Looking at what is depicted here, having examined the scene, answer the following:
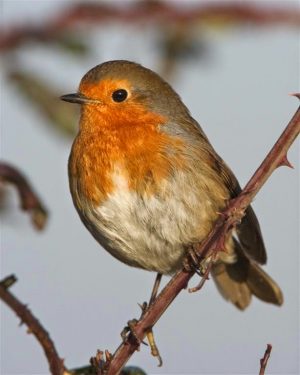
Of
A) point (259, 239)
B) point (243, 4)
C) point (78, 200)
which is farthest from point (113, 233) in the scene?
point (243, 4)

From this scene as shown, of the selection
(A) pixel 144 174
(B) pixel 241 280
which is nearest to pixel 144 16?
(A) pixel 144 174

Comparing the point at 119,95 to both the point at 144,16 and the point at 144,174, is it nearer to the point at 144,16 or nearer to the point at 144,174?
the point at 144,174

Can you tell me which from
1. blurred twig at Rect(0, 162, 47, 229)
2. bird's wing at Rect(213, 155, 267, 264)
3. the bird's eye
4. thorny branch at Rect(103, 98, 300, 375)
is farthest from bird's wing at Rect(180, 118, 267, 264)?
blurred twig at Rect(0, 162, 47, 229)

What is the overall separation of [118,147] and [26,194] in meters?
1.70

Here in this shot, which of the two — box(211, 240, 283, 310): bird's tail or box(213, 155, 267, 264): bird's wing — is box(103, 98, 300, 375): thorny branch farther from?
box(211, 240, 283, 310): bird's tail

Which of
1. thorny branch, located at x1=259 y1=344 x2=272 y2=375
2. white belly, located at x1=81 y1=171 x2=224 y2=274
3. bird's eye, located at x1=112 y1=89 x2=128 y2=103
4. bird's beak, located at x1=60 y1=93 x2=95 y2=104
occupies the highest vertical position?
bird's eye, located at x1=112 y1=89 x2=128 y2=103

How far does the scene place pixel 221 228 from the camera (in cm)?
211

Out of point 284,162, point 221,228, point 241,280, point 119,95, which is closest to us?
point 284,162

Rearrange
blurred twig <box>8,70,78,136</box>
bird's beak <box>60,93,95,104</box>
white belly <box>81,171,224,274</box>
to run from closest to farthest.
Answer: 1. blurred twig <box>8,70,78,136</box>
2. white belly <box>81,171,224,274</box>
3. bird's beak <box>60,93,95,104</box>

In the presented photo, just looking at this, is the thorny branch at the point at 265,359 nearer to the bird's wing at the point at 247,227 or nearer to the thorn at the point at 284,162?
the thorn at the point at 284,162

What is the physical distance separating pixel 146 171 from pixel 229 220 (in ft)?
4.69

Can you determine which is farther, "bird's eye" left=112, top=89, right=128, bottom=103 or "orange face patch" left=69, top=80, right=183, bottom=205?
"bird's eye" left=112, top=89, right=128, bottom=103

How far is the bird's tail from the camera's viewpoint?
181 inches

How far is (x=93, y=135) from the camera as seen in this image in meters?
3.76
